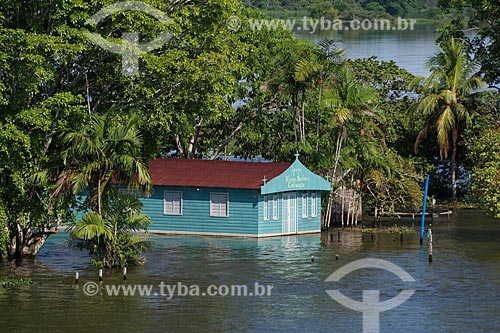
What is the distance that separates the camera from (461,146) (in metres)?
71.6

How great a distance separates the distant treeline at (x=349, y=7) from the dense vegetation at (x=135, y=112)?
10908 centimetres

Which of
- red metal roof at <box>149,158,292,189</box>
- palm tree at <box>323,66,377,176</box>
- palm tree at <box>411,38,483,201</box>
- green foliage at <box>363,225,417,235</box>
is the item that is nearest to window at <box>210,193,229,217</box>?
red metal roof at <box>149,158,292,189</box>

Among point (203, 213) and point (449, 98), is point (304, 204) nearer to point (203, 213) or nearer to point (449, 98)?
point (203, 213)

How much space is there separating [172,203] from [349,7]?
126m

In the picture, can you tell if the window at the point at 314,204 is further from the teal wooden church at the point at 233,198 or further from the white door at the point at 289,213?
the white door at the point at 289,213

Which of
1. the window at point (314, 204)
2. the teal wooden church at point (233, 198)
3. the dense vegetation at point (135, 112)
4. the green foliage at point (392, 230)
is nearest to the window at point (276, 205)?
the teal wooden church at point (233, 198)

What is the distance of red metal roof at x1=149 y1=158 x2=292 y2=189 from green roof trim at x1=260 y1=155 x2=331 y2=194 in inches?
17.6

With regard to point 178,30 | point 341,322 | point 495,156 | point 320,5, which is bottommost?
point 341,322

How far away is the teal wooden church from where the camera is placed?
5406cm

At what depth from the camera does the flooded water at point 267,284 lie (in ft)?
121

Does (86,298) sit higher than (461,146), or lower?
lower

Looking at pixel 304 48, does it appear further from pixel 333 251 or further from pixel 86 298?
pixel 86 298

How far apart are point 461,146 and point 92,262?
32.8m

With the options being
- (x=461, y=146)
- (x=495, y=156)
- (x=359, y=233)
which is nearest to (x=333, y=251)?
(x=359, y=233)
